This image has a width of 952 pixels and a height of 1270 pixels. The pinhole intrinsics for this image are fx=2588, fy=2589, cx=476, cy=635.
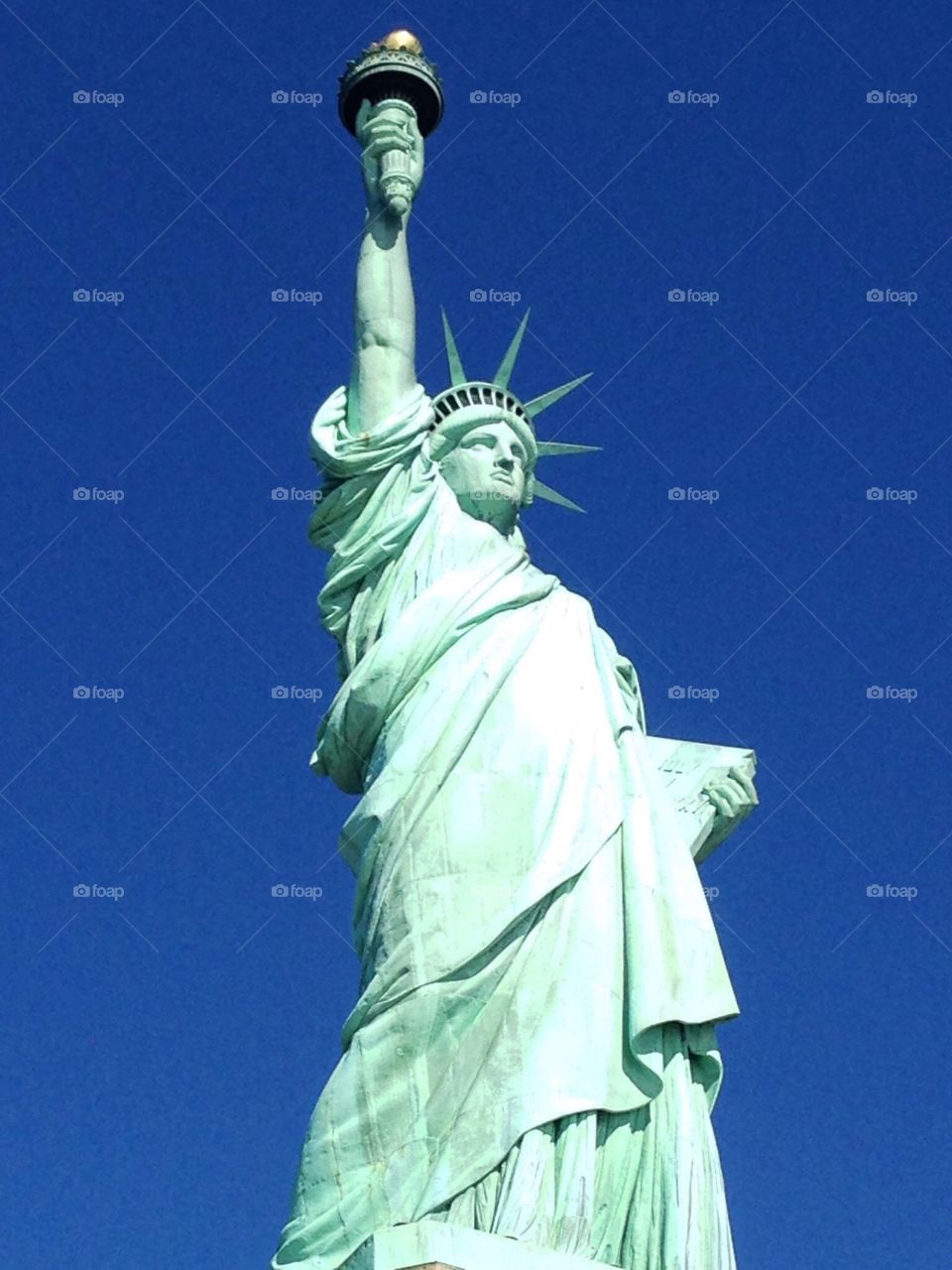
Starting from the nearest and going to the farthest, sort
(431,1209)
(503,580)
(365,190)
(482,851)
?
(431,1209)
(482,851)
(503,580)
(365,190)

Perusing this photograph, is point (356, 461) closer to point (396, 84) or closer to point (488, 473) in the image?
point (488, 473)

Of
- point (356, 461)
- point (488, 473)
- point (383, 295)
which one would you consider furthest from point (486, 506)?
point (383, 295)

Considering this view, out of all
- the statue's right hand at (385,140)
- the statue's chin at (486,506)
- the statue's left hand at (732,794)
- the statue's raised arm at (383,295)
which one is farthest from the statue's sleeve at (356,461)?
the statue's left hand at (732,794)

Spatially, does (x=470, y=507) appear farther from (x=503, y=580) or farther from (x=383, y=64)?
(x=383, y=64)

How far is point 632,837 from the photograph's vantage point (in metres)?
15.5

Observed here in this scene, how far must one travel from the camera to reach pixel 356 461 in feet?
54.9

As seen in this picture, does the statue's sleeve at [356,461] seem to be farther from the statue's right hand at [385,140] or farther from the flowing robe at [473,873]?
the statue's right hand at [385,140]

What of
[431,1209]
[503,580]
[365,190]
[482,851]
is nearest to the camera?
[431,1209]

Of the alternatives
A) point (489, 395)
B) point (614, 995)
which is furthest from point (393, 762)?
point (489, 395)

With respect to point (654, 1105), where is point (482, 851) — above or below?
above

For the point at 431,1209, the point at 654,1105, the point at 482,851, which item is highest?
A: the point at 482,851

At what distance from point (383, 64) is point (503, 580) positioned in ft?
12.7

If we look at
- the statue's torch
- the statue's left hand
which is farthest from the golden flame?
the statue's left hand

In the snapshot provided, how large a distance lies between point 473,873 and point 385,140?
5398mm
